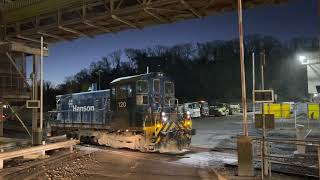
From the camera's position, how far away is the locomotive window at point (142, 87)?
1576cm

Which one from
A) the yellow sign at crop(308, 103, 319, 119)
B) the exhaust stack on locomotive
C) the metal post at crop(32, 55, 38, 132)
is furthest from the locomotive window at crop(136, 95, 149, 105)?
the yellow sign at crop(308, 103, 319, 119)

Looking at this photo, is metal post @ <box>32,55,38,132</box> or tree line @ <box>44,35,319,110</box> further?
tree line @ <box>44,35,319,110</box>

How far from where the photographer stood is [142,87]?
52.1ft

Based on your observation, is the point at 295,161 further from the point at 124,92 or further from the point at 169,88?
the point at 124,92

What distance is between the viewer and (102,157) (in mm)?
14148

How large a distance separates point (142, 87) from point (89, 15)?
3967 mm

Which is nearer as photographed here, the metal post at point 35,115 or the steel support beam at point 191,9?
the steel support beam at point 191,9

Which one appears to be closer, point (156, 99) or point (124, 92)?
point (156, 99)

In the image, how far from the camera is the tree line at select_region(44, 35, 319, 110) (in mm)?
81312

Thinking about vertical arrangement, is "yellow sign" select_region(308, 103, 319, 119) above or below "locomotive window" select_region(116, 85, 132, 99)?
below

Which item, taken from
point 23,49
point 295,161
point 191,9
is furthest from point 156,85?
point 295,161

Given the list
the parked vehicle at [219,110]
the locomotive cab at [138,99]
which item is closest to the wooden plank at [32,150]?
the locomotive cab at [138,99]

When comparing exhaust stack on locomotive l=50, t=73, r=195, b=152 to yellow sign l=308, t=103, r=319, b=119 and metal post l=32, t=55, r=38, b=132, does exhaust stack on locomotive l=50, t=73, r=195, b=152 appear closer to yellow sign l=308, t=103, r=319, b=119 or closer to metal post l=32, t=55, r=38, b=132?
metal post l=32, t=55, r=38, b=132

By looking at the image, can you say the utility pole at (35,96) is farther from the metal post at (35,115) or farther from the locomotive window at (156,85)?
the locomotive window at (156,85)
